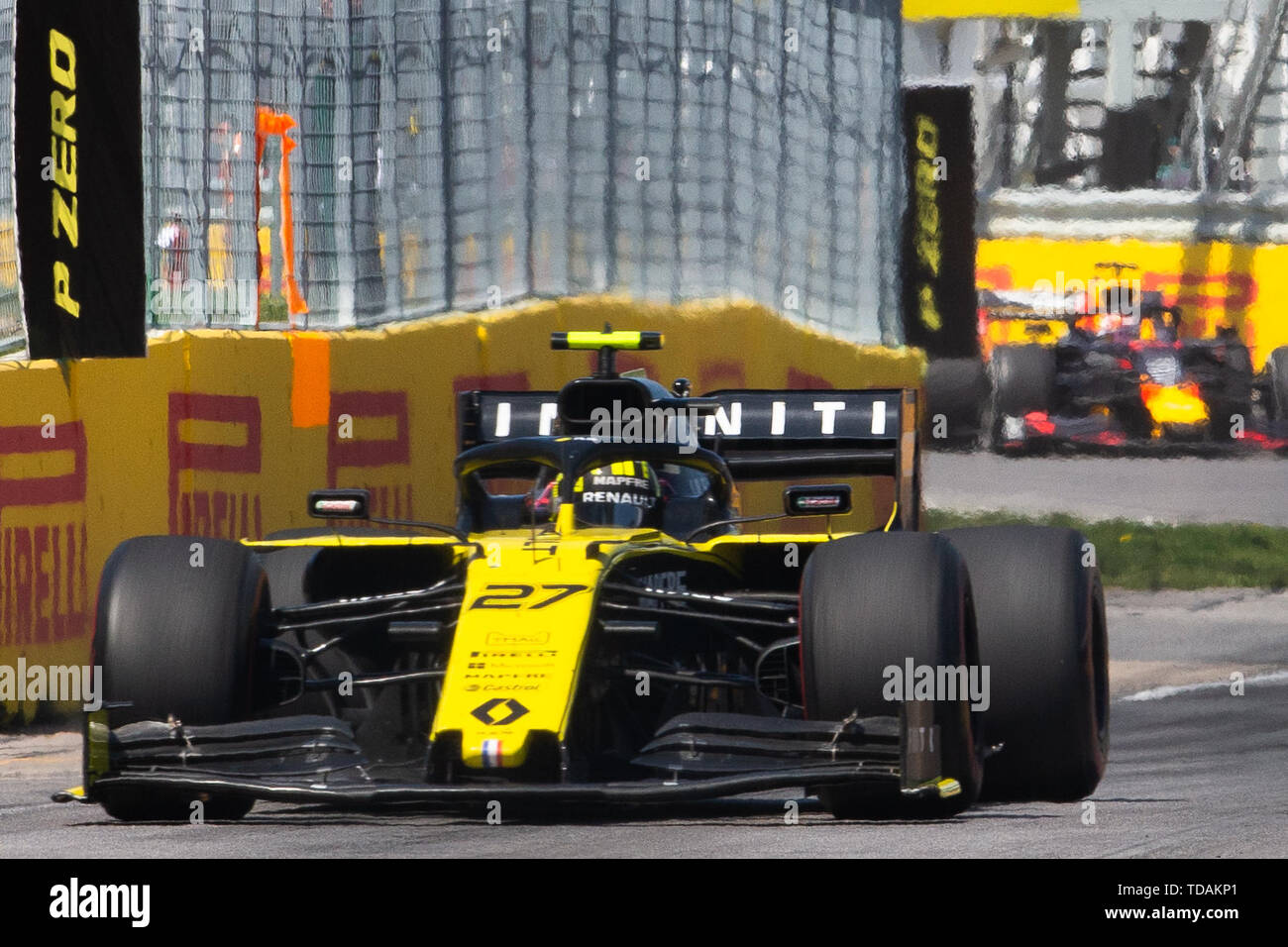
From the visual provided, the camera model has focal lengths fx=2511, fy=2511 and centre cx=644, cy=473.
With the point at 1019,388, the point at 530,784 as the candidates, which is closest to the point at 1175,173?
the point at 1019,388

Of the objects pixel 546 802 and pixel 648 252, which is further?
pixel 648 252

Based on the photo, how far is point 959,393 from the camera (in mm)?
27141

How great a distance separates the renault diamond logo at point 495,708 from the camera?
8.10 metres

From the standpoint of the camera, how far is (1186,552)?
66.7 ft

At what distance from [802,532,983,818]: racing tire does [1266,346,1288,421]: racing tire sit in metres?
20.1

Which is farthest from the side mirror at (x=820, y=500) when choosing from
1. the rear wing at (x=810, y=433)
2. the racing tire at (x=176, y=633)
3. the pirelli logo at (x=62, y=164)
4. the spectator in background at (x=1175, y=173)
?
the spectator in background at (x=1175, y=173)

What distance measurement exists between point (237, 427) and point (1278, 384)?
17.3 meters

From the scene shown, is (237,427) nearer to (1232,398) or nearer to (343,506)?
(343,506)

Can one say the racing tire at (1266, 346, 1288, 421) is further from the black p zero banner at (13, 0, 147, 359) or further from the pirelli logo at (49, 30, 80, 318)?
the pirelli logo at (49, 30, 80, 318)

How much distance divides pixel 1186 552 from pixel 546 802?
526 inches

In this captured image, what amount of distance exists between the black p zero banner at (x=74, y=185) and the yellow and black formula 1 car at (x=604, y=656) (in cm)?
263

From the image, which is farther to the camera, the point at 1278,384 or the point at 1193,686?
the point at 1278,384

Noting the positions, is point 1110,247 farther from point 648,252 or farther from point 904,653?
point 904,653
